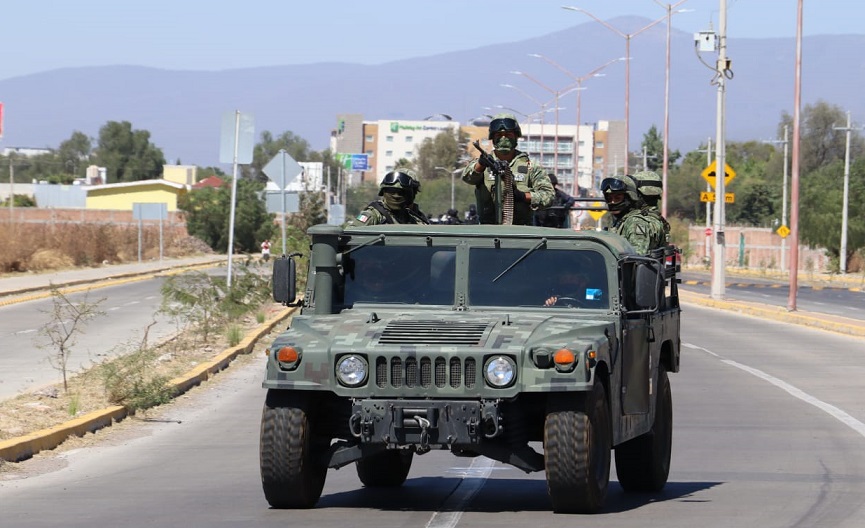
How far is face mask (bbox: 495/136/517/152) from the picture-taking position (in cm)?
1230

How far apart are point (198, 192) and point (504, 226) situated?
85425mm

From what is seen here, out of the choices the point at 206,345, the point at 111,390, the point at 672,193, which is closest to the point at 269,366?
the point at 111,390

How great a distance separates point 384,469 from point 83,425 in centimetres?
480

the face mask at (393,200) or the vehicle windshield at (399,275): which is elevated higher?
the face mask at (393,200)

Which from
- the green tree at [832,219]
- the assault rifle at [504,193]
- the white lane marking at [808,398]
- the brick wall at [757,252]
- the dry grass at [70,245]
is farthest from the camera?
the brick wall at [757,252]

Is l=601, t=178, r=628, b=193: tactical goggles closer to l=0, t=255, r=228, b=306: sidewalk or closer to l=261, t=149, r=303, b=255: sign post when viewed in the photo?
l=261, t=149, r=303, b=255: sign post

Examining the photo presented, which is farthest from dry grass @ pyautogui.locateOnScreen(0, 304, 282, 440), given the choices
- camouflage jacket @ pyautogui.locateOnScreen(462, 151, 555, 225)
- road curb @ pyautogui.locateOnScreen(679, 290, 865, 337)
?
road curb @ pyautogui.locateOnScreen(679, 290, 865, 337)

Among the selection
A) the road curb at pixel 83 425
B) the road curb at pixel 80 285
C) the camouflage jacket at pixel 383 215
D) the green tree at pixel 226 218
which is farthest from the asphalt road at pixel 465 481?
the green tree at pixel 226 218

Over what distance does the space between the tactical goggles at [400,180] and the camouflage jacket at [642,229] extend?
177 cm

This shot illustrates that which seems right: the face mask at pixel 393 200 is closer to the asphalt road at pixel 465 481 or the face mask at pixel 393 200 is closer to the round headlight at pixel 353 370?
the asphalt road at pixel 465 481

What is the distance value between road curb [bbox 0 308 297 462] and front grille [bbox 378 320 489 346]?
187 inches

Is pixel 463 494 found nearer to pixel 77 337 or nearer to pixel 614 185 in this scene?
pixel 614 185

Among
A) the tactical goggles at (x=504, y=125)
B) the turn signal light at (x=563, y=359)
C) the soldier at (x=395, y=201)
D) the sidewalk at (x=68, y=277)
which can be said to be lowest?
the sidewalk at (x=68, y=277)

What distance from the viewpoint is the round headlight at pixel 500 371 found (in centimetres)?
902
